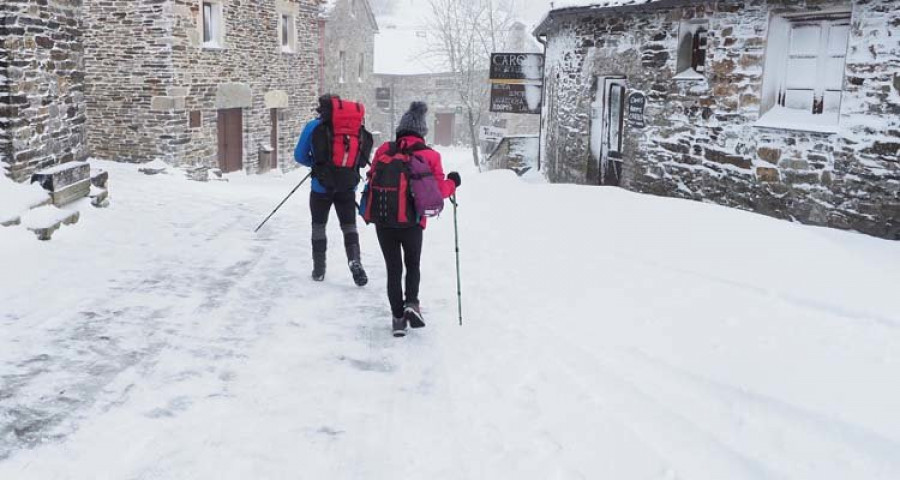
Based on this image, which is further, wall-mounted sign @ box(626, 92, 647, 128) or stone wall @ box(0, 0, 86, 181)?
wall-mounted sign @ box(626, 92, 647, 128)

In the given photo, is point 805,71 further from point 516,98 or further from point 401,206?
point 516,98

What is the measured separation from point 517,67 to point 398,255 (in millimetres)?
11666

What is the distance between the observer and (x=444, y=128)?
147ft

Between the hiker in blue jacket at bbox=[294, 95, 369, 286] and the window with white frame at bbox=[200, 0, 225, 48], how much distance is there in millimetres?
11970

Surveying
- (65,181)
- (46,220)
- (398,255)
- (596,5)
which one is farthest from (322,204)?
(596,5)

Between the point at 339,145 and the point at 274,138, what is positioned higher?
the point at 339,145

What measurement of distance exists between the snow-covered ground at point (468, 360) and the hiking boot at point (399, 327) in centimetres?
9

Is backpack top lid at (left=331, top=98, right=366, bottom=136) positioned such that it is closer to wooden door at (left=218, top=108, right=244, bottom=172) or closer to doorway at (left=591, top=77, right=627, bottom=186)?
doorway at (left=591, top=77, right=627, bottom=186)

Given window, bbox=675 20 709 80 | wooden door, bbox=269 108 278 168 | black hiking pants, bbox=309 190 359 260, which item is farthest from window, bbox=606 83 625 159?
wooden door, bbox=269 108 278 168

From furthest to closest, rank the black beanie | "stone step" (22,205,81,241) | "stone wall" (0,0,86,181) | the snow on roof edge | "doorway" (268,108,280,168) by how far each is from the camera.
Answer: "doorway" (268,108,280,168)
the snow on roof edge
"stone wall" (0,0,86,181)
"stone step" (22,205,81,241)
the black beanie

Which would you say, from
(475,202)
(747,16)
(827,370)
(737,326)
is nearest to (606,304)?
(737,326)

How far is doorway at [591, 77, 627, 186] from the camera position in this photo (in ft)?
42.6

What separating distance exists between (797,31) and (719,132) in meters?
1.50

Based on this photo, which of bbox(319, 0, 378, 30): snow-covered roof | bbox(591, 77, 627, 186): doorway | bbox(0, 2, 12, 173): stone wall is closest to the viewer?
bbox(0, 2, 12, 173): stone wall
